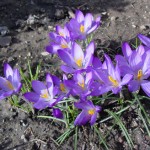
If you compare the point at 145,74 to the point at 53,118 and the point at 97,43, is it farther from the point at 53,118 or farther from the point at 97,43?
the point at 97,43

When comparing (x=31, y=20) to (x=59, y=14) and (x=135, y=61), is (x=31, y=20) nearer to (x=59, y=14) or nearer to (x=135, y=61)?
(x=59, y=14)

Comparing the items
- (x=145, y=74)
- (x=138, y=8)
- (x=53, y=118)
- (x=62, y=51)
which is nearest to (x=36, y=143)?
(x=53, y=118)

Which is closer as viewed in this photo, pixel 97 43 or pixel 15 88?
pixel 15 88

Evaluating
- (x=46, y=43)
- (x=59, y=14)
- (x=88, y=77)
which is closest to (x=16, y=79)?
(x=88, y=77)

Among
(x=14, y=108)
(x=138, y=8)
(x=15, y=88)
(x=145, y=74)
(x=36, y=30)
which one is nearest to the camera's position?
(x=145, y=74)

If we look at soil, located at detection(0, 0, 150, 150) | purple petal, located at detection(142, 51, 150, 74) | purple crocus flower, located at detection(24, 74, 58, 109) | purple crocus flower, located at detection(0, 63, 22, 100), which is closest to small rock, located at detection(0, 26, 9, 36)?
soil, located at detection(0, 0, 150, 150)

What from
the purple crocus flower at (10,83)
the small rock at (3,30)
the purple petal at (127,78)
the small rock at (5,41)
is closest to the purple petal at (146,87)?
the purple petal at (127,78)

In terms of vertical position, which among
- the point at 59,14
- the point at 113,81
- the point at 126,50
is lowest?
the point at 59,14

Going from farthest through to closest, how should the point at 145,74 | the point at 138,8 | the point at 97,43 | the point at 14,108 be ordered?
the point at 138,8 → the point at 97,43 → the point at 14,108 → the point at 145,74
